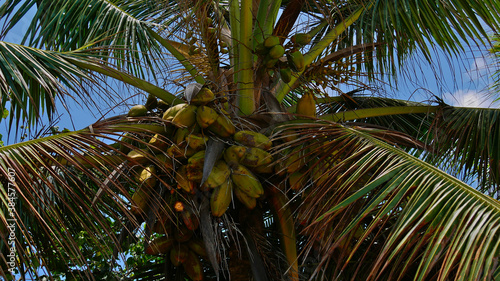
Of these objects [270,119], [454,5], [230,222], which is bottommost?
[230,222]

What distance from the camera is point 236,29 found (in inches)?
116

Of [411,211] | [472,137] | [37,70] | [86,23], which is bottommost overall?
[411,211]

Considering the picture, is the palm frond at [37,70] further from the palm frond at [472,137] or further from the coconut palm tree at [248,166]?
the palm frond at [472,137]

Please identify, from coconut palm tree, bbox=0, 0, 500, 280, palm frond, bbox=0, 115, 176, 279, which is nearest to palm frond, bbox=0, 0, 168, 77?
coconut palm tree, bbox=0, 0, 500, 280


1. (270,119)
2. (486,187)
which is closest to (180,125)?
(270,119)

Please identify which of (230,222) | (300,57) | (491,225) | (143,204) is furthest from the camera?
(300,57)

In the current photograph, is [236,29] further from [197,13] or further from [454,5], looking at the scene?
[454,5]

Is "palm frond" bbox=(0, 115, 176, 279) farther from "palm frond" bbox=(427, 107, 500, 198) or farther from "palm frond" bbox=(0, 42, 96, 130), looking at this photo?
"palm frond" bbox=(427, 107, 500, 198)

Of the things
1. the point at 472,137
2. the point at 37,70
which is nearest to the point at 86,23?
the point at 37,70

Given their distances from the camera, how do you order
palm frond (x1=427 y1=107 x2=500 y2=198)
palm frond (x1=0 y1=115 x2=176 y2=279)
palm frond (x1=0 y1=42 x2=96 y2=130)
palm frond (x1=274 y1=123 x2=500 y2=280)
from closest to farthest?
palm frond (x1=274 y1=123 x2=500 y2=280) → palm frond (x1=0 y1=115 x2=176 y2=279) → palm frond (x1=0 y1=42 x2=96 y2=130) → palm frond (x1=427 y1=107 x2=500 y2=198)

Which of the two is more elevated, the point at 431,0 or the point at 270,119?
the point at 431,0

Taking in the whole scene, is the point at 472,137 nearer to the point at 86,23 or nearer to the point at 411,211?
the point at 411,211

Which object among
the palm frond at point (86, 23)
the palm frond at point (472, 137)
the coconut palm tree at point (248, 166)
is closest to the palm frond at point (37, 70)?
the coconut palm tree at point (248, 166)

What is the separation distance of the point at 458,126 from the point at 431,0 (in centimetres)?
86
